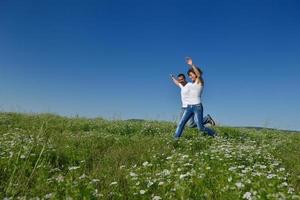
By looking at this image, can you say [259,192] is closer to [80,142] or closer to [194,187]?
[194,187]

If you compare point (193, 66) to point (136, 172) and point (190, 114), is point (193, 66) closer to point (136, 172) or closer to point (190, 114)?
point (190, 114)

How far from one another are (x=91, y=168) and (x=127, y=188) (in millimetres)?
1905

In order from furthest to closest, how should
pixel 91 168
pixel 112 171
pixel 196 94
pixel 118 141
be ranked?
1. pixel 196 94
2. pixel 118 141
3. pixel 91 168
4. pixel 112 171

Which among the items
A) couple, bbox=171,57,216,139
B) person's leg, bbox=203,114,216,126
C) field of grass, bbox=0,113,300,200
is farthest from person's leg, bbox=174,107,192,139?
person's leg, bbox=203,114,216,126

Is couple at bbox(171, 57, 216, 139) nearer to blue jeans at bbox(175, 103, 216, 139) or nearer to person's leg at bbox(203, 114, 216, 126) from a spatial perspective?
blue jeans at bbox(175, 103, 216, 139)

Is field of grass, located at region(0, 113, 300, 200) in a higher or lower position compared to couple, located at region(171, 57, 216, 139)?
lower

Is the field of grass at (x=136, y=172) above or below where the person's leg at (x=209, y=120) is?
below

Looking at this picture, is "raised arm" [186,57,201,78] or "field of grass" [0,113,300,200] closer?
"field of grass" [0,113,300,200]

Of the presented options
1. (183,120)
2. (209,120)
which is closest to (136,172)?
(183,120)

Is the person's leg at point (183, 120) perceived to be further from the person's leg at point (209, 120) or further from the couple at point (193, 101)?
the person's leg at point (209, 120)

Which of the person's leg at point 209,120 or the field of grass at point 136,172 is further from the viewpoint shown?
the person's leg at point 209,120

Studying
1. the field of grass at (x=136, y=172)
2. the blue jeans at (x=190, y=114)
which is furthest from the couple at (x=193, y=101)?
the field of grass at (x=136, y=172)

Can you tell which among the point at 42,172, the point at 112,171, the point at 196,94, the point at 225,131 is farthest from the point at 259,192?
the point at 225,131

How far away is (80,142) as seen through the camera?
10.4m
